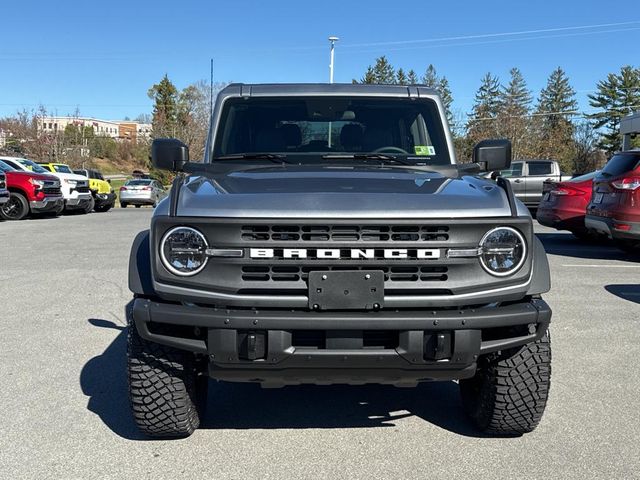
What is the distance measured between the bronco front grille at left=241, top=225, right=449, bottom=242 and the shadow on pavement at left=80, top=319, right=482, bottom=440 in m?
1.36

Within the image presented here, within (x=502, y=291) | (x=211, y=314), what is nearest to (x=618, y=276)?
(x=502, y=291)

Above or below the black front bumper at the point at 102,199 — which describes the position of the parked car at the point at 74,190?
above

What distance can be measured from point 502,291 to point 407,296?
1.48 ft

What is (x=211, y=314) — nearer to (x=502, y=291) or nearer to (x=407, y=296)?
(x=407, y=296)

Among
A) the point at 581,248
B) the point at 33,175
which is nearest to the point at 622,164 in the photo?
the point at 581,248

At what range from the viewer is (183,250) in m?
3.14

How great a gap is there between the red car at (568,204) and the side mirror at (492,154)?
860 centimetres

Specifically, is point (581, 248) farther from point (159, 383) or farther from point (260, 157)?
point (159, 383)

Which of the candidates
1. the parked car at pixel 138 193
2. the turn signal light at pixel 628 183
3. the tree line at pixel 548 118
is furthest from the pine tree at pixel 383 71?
the turn signal light at pixel 628 183

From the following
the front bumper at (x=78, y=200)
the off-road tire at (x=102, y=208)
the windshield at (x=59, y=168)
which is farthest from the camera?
the off-road tire at (x=102, y=208)

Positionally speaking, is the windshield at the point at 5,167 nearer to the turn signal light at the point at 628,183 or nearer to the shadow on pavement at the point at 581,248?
the shadow on pavement at the point at 581,248

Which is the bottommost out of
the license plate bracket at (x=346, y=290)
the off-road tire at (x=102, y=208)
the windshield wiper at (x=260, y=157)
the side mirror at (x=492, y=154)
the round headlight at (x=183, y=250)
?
the off-road tire at (x=102, y=208)

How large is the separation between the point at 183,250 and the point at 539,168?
844 inches

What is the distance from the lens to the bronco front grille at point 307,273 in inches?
121
